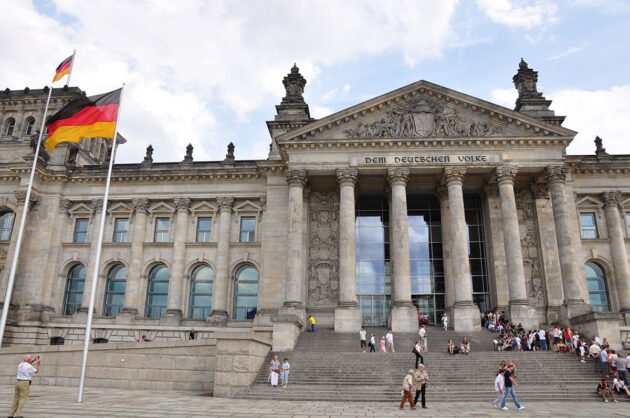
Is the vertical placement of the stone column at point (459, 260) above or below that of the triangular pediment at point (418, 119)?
below

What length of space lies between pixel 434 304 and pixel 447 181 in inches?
391

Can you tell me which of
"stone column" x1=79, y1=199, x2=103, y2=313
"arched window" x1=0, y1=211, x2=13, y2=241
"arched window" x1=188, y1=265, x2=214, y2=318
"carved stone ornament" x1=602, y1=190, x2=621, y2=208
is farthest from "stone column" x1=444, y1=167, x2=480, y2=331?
"arched window" x1=0, y1=211, x2=13, y2=241

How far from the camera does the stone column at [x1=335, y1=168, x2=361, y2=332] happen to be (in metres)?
32.5

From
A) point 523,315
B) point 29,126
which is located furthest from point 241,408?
point 29,126

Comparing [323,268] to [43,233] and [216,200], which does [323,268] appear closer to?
[216,200]

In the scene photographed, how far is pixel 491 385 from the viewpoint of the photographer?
22.4m

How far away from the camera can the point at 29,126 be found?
161 ft

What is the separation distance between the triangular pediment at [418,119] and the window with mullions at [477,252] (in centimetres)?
708

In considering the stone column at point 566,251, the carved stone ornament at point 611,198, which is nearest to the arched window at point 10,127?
the stone column at point 566,251

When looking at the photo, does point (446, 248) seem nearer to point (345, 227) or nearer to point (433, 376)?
point (345, 227)

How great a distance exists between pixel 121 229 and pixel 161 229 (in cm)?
375

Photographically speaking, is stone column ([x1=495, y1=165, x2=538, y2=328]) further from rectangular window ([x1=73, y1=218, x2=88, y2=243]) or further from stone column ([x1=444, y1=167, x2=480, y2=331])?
rectangular window ([x1=73, y1=218, x2=88, y2=243])

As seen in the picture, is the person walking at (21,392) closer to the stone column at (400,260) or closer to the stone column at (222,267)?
the stone column at (400,260)

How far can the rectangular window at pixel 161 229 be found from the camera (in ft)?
138
